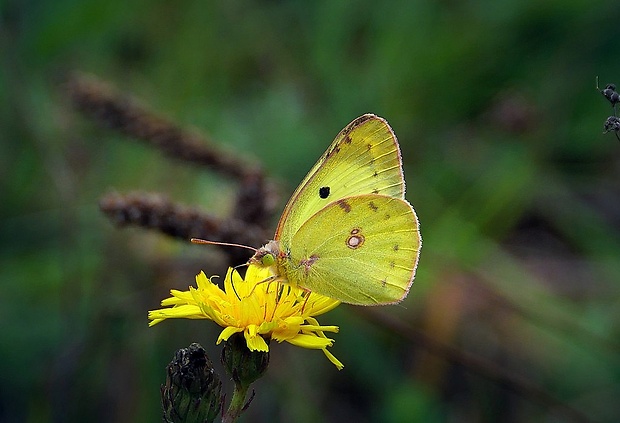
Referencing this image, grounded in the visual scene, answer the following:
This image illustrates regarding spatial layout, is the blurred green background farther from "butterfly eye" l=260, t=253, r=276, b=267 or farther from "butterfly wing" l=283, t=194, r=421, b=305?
"butterfly eye" l=260, t=253, r=276, b=267

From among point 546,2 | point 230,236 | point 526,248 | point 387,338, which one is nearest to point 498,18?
point 546,2

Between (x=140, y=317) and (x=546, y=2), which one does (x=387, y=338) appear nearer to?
(x=140, y=317)

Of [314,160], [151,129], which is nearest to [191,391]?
[151,129]

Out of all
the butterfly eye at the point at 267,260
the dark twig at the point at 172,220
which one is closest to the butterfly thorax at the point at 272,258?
the butterfly eye at the point at 267,260

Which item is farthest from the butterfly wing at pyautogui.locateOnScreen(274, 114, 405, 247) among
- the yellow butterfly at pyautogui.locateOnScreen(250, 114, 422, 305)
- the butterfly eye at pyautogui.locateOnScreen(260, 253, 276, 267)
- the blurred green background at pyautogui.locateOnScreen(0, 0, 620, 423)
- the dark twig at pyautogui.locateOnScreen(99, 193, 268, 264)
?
the blurred green background at pyautogui.locateOnScreen(0, 0, 620, 423)

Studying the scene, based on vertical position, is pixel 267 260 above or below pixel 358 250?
below

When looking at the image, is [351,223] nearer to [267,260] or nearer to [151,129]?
[267,260]

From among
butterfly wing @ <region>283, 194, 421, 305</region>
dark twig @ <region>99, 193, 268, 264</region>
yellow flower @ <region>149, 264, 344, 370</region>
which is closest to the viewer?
yellow flower @ <region>149, 264, 344, 370</region>

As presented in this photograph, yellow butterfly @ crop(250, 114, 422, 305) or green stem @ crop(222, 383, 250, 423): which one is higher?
yellow butterfly @ crop(250, 114, 422, 305)
